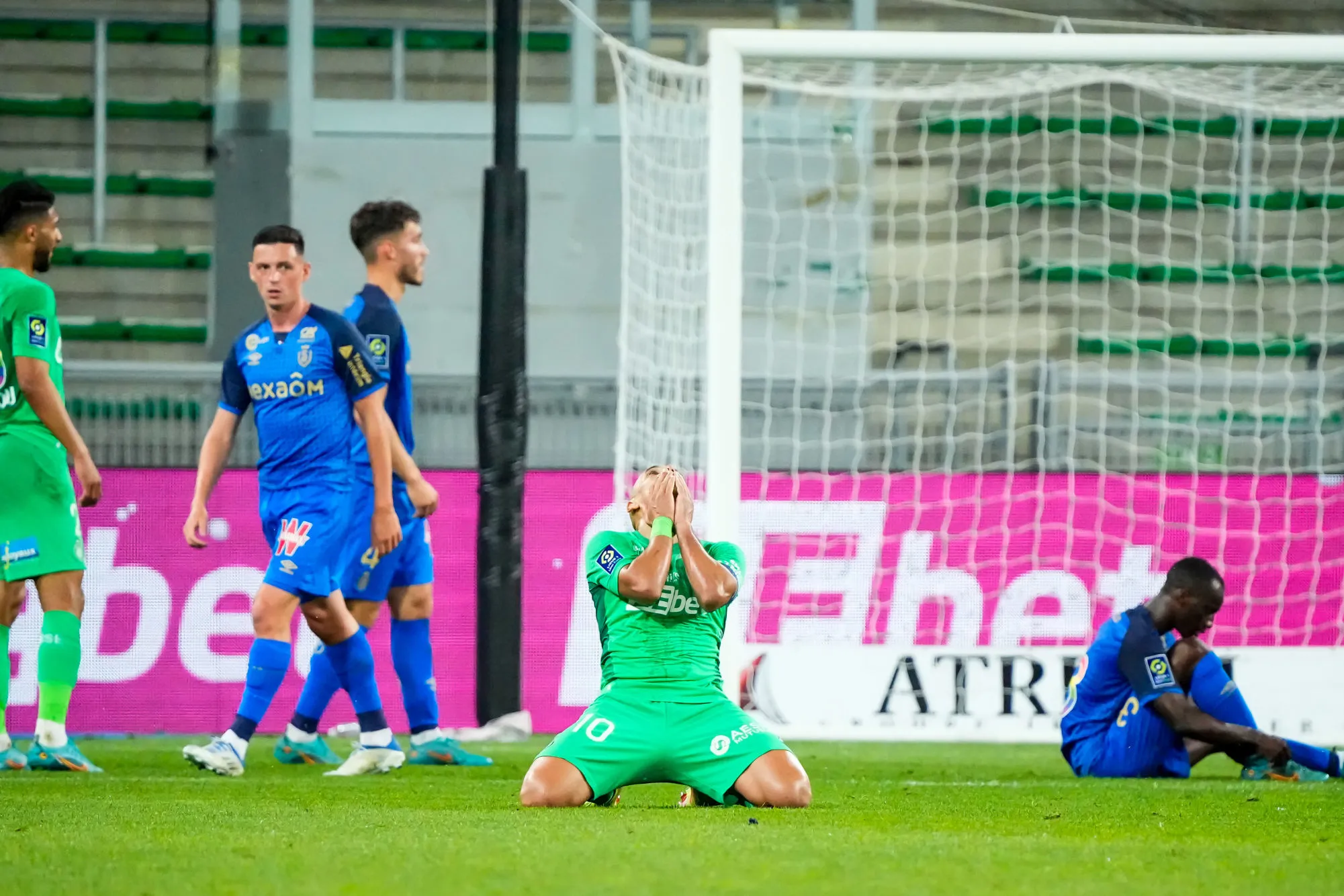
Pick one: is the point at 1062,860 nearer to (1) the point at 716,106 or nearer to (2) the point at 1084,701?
(2) the point at 1084,701

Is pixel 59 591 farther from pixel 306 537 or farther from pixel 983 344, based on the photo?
pixel 983 344

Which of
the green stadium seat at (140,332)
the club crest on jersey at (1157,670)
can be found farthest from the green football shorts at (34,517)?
the green stadium seat at (140,332)

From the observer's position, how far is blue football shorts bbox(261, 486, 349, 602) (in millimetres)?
5719

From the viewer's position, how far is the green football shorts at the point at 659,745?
4.45 metres

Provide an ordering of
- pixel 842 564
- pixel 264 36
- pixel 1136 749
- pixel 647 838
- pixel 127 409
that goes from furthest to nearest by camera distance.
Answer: pixel 264 36 → pixel 127 409 → pixel 842 564 → pixel 1136 749 → pixel 647 838

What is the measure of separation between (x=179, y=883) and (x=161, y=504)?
17.8ft

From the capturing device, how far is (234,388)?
605 cm

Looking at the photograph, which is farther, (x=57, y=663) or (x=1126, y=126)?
(x=1126, y=126)

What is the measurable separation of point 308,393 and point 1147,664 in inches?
117

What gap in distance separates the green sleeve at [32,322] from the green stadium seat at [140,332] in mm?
5675

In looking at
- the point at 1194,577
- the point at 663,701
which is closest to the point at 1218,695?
the point at 1194,577

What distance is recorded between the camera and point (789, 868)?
3275mm

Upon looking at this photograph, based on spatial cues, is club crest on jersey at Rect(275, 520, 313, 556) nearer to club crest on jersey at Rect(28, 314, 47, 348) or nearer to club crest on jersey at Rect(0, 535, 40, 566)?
club crest on jersey at Rect(0, 535, 40, 566)

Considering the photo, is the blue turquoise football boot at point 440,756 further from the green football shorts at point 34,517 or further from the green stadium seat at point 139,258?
the green stadium seat at point 139,258
